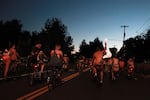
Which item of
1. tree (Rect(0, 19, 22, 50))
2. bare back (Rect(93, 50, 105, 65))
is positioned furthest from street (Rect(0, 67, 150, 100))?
tree (Rect(0, 19, 22, 50))

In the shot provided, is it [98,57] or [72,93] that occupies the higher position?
[98,57]

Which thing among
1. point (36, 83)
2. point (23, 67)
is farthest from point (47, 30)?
point (36, 83)

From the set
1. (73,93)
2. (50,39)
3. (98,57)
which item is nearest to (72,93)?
(73,93)

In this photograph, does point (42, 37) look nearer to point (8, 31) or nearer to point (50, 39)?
point (50, 39)

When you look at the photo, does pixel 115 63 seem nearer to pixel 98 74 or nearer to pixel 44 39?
pixel 98 74

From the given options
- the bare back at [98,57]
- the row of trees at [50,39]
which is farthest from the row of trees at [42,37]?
the bare back at [98,57]

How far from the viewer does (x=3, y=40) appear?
99.2m

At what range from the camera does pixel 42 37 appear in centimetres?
7731

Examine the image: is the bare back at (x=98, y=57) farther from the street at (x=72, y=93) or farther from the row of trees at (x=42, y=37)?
the row of trees at (x=42, y=37)

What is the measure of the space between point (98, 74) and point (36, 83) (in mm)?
2846

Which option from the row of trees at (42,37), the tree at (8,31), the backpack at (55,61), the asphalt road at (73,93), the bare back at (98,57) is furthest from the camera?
the tree at (8,31)

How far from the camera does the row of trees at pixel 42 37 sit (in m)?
72.1

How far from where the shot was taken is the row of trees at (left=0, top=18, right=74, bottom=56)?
2840 inches

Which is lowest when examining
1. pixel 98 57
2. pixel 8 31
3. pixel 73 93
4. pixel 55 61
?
pixel 73 93
